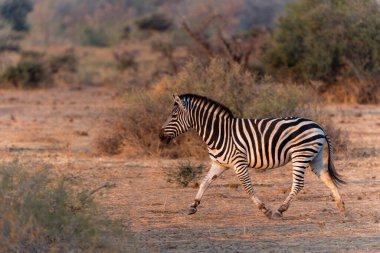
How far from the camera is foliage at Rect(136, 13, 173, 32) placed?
54106 millimetres

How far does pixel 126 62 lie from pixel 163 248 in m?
33.9

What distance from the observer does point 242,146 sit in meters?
11.4

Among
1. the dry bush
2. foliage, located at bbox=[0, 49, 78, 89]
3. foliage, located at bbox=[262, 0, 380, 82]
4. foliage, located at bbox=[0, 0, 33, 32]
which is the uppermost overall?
the dry bush

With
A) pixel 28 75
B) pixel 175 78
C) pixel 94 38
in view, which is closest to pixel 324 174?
pixel 175 78

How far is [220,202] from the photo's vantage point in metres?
12.3

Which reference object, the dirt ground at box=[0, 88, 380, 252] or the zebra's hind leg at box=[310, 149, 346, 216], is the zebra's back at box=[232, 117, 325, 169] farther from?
the dirt ground at box=[0, 88, 380, 252]

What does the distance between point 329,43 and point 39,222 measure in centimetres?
2286

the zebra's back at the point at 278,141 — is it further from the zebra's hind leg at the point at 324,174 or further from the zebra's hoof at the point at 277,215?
the zebra's hoof at the point at 277,215

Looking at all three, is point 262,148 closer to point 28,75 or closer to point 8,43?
point 28,75

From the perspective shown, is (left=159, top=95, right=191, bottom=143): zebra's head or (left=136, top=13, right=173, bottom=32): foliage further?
(left=136, top=13, right=173, bottom=32): foliage

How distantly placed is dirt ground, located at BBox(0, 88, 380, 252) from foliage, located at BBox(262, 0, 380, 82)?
22.7 feet

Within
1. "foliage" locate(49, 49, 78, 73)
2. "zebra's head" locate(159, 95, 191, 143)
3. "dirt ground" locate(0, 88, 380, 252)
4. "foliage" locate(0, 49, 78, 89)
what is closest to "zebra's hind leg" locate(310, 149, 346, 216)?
"dirt ground" locate(0, 88, 380, 252)

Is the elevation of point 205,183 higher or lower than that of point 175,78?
higher

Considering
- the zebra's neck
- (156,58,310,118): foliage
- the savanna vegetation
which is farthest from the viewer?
(156,58,310,118): foliage
